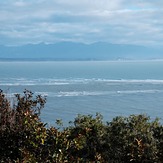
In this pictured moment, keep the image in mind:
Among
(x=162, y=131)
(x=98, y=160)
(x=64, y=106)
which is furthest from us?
(x=64, y=106)

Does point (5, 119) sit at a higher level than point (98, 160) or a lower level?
higher

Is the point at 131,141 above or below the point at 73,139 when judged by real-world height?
below

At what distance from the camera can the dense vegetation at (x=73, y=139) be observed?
27.4ft

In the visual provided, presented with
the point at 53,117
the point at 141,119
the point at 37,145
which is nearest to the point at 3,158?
the point at 37,145

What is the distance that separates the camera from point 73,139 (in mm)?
8648

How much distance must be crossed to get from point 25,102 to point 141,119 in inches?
141

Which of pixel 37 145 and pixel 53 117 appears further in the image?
pixel 53 117

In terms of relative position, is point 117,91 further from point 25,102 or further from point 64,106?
point 25,102

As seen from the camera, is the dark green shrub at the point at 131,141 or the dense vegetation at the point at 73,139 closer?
the dense vegetation at the point at 73,139

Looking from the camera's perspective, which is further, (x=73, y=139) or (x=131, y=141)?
(x=131, y=141)

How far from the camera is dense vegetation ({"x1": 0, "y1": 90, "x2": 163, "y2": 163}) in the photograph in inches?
329

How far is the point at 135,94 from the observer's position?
186 feet

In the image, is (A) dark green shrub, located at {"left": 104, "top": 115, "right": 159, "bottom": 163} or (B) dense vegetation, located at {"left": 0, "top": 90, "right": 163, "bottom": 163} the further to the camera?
(A) dark green shrub, located at {"left": 104, "top": 115, "right": 159, "bottom": 163}

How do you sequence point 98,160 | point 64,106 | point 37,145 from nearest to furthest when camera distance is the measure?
point 37,145 < point 98,160 < point 64,106
